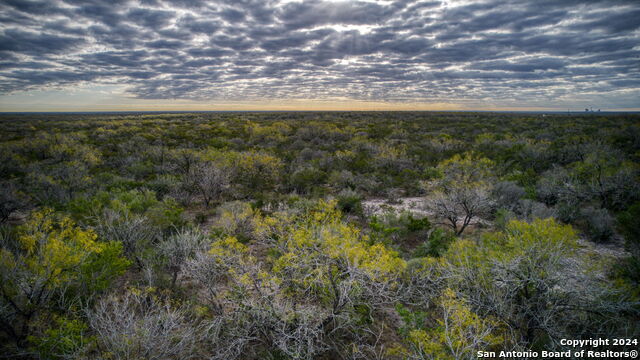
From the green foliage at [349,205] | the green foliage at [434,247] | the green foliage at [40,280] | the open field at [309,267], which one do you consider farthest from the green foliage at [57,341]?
the green foliage at [349,205]

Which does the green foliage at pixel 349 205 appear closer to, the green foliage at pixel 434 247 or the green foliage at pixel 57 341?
the green foliage at pixel 434 247

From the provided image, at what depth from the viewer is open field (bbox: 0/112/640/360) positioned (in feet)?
15.4

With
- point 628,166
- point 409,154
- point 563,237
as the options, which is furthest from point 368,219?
point 409,154

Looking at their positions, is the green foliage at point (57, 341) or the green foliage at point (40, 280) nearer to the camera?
the green foliage at point (57, 341)

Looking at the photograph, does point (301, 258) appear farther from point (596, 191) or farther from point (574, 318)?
point (596, 191)

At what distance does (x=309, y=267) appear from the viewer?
5520 millimetres

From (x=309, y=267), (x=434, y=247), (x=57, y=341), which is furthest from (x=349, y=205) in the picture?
(x=57, y=341)

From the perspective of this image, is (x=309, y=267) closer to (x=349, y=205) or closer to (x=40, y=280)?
(x=40, y=280)

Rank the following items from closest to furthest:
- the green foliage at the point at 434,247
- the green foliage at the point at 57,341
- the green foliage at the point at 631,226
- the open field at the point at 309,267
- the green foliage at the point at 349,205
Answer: the green foliage at the point at 57,341, the open field at the point at 309,267, the green foliage at the point at 631,226, the green foliage at the point at 434,247, the green foliage at the point at 349,205

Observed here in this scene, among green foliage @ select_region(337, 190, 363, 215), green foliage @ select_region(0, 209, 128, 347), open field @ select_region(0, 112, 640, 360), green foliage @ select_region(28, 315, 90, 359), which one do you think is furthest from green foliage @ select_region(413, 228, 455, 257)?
green foliage @ select_region(0, 209, 128, 347)

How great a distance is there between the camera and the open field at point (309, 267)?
4.70 meters

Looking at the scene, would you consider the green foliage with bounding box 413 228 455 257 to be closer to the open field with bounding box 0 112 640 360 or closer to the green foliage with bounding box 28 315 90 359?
the open field with bounding box 0 112 640 360

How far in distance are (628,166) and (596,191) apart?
1417 mm

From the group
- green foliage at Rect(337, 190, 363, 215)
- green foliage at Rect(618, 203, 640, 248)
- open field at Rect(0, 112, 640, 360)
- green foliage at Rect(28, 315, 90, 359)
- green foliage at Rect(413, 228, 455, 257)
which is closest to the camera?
green foliage at Rect(28, 315, 90, 359)
